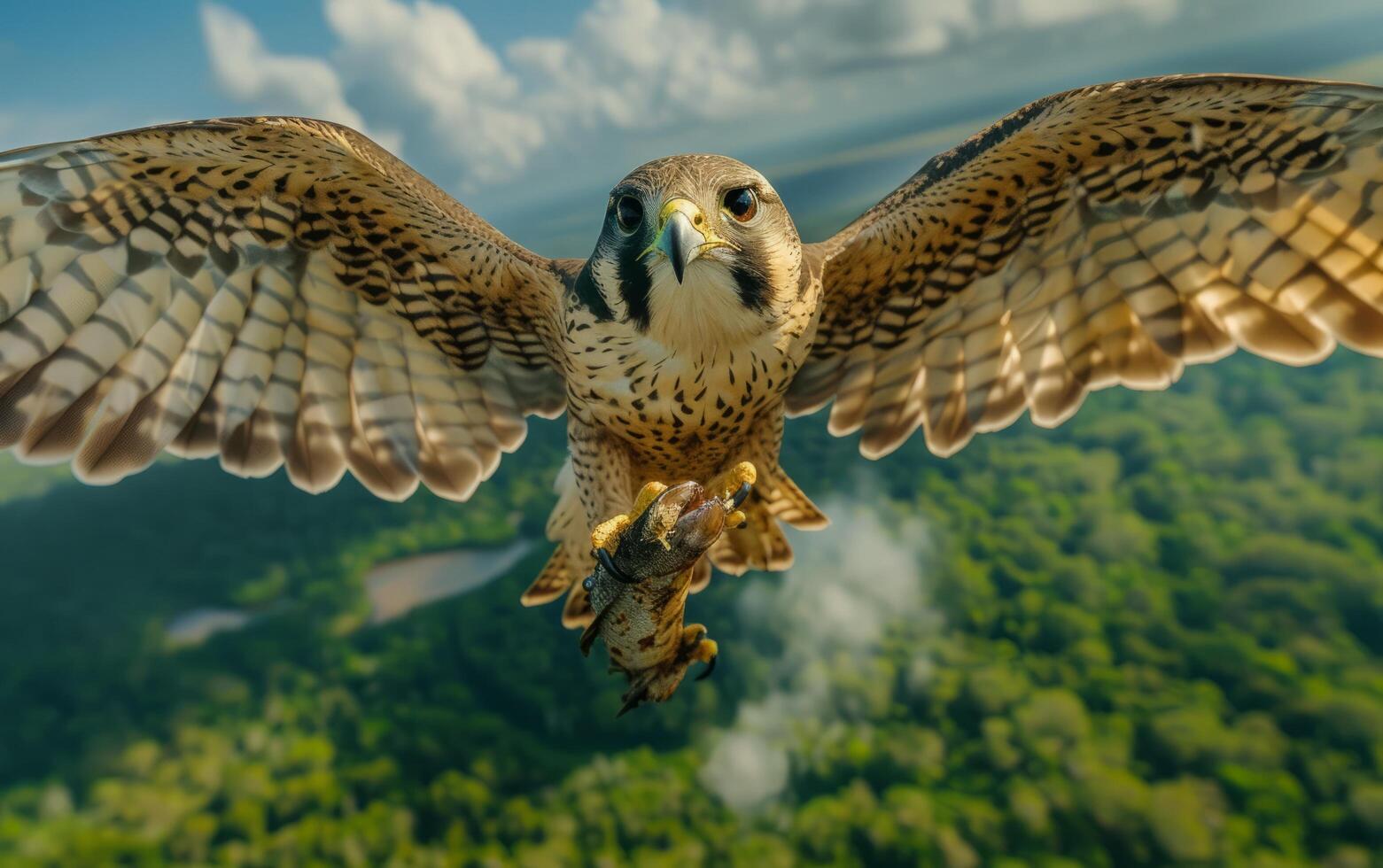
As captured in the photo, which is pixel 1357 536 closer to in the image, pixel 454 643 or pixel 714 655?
pixel 454 643

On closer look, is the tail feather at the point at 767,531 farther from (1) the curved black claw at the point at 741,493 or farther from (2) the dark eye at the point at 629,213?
(2) the dark eye at the point at 629,213

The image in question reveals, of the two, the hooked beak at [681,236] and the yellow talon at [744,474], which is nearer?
the hooked beak at [681,236]

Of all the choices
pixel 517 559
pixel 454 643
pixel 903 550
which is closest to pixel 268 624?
pixel 454 643

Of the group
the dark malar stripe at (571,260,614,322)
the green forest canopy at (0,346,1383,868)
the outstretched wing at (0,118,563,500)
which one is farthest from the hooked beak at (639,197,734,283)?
the green forest canopy at (0,346,1383,868)

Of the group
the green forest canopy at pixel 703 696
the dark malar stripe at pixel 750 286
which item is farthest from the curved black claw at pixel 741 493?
the green forest canopy at pixel 703 696

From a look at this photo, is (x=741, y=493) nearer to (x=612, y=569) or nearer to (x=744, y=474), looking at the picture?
(x=744, y=474)

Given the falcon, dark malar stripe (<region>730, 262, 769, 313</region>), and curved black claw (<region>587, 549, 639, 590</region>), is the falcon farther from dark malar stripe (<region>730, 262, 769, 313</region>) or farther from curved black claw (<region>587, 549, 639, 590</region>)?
curved black claw (<region>587, 549, 639, 590</region>)
